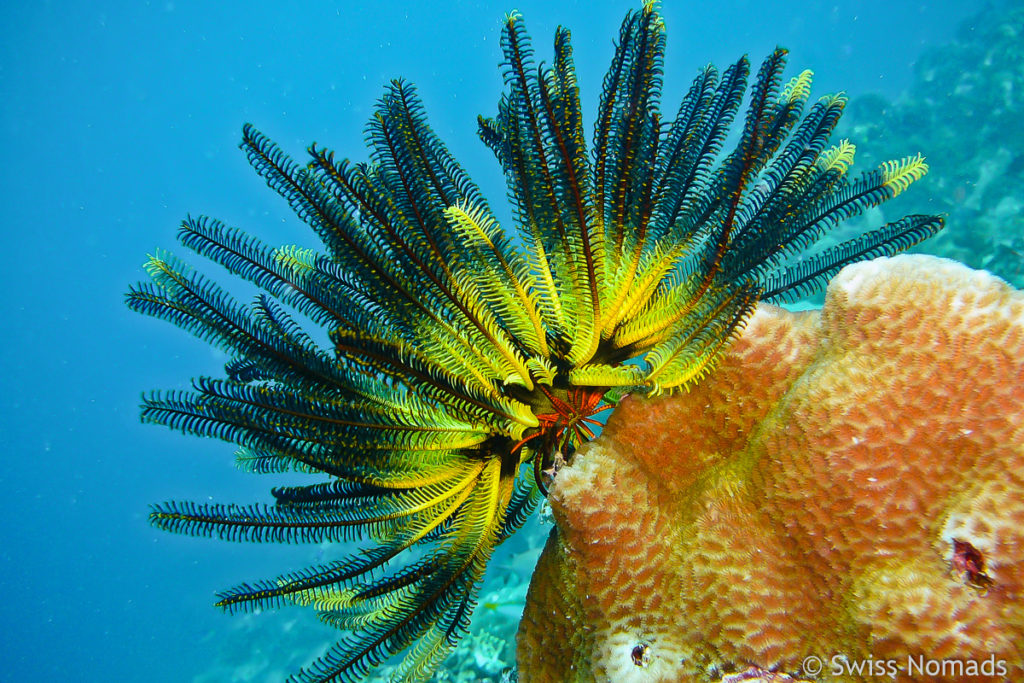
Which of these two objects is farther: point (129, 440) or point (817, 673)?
point (129, 440)

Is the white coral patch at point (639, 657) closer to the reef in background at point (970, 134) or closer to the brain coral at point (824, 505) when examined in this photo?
the brain coral at point (824, 505)

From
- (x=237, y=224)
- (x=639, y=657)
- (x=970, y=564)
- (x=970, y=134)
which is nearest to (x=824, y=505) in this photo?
(x=970, y=564)

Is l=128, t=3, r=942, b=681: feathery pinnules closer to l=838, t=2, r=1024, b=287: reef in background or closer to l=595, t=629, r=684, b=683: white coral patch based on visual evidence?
l=595, t=629, r=684, b=683: white coral patch

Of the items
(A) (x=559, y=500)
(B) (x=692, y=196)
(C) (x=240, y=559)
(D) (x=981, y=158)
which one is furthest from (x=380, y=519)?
(C) (x=240, y=559)

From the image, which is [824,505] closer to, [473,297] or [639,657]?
[639,657]

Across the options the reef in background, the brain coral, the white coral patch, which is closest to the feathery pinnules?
the brain coral

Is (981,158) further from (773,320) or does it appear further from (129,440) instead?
(129,440)
